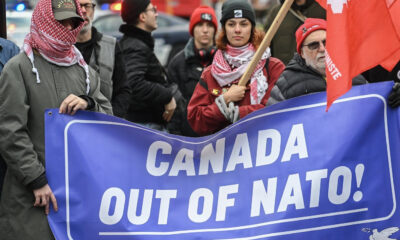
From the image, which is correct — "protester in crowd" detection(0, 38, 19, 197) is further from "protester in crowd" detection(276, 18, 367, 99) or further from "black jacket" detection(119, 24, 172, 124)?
"protester in crowd" detection(276, 18, 367, 99)

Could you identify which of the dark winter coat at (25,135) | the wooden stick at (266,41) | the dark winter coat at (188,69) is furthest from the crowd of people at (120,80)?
the dark winter coat at (188,69)

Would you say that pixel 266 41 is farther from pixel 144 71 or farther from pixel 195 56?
pixel 195 56

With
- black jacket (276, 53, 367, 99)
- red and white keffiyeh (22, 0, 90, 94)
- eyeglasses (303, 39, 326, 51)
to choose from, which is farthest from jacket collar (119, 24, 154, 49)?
red and white keffiyeh (22, 0, 90, 94)

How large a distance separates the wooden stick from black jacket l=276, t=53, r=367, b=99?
203 mm

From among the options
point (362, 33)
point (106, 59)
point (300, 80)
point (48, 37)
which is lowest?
point (106, 59)

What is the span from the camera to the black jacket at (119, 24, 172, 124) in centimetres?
737

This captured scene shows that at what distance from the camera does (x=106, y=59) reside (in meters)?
6.45

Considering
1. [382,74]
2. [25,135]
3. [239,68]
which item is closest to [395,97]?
[239,68]

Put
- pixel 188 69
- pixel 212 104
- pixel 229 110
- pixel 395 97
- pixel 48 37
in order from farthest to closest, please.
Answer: pixel 188 69 < pixel 212 104 < pixel 229 110 < pixel 395 97 < pixel 48 37

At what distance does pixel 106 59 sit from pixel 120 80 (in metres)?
0.20

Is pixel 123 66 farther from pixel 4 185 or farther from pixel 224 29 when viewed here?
pixel 4 185

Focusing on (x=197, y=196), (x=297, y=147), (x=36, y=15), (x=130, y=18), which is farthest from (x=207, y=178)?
(x=130, y=18)

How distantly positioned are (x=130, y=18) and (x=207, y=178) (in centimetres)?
252

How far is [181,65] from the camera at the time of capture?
27.1 feet
